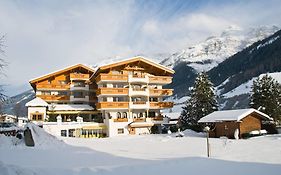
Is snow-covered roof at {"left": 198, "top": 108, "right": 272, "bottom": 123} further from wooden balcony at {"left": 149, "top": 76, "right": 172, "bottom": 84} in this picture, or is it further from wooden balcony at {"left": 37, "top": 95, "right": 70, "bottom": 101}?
wooden balcony at {"left": 37, "top": 95, "right": 70, "bottom": 101}

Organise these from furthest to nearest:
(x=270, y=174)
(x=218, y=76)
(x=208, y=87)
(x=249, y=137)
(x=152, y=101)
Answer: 1. (x=218, y=76)
2. (x=152, y=101)
3. (x=208, y=87)
4. (x=249, y=137)
5. (x=270, y=174)

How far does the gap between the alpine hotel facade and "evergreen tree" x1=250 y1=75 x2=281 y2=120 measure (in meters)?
15.5

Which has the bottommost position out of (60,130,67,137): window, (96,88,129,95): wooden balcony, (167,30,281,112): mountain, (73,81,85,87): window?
(60,130,67,137): window

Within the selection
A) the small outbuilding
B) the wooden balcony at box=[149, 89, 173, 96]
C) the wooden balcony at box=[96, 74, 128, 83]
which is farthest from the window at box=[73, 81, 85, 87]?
the small outbuilding

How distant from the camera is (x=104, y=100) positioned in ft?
177

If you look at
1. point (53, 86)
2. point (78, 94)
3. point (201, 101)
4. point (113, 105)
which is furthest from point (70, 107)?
point (201, 101)

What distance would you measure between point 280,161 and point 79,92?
155ft

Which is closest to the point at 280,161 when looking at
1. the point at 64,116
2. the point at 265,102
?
the point at 265,102

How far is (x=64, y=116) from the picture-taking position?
56906mm

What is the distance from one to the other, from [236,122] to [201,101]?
1288 cm

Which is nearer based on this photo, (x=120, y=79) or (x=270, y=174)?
(x=270, y=174)

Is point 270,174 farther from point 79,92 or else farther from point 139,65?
point 79,92

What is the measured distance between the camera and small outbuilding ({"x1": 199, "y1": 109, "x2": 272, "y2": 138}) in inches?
1516

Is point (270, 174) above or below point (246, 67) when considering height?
below
